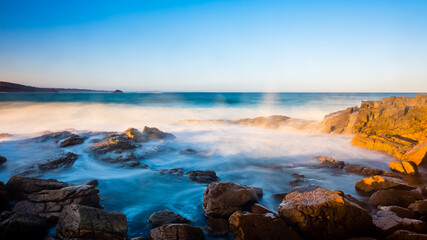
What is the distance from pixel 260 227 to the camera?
4051mm

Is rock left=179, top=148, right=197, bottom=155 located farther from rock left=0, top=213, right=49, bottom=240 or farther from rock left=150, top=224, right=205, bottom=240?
rock left=0, top=213, right=49, bottom=240

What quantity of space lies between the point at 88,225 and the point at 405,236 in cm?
512

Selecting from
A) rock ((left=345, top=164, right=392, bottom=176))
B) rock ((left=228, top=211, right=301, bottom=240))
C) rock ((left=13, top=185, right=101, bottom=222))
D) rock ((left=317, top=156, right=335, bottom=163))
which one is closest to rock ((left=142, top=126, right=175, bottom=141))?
rock ((left=13, top=185, right=101, bottom=222))

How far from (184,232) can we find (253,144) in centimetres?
906

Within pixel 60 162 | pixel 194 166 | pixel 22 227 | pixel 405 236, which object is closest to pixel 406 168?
pixel 405 236

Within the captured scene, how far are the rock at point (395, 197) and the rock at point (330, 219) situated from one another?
185 centimetres

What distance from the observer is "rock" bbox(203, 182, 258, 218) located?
5.09 metres

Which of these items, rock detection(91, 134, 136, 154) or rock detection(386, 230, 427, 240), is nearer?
rock detection(386, 230, 427, 240)

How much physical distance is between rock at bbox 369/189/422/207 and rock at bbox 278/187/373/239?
1.85 m

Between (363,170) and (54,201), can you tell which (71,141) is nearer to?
(54,201)

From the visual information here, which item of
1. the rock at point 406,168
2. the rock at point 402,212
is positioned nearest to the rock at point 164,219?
the rock at point 402,212

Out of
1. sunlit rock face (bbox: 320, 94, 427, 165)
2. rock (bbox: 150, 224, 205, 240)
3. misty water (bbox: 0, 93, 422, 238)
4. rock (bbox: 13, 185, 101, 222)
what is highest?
sunlit rock face (bbox: 320, 94, 427, 165)

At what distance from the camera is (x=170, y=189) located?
7.19m

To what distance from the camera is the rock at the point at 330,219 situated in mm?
4094
